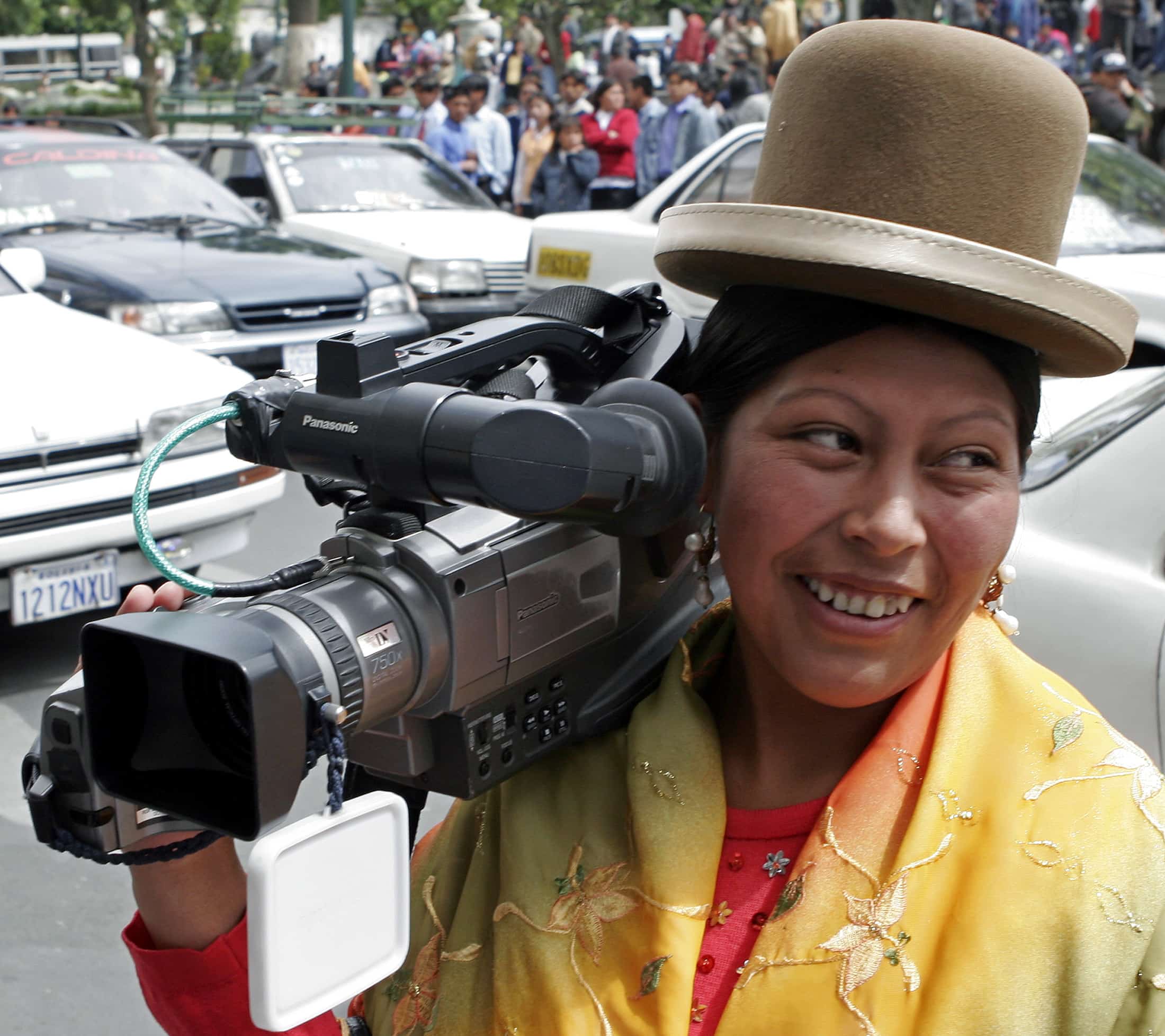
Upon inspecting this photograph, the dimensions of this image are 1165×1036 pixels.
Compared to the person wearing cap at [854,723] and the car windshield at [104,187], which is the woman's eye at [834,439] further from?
the car windshield at [104,187]

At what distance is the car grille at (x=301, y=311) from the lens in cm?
760

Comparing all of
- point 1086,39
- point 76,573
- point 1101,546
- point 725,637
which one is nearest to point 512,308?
point 76,573

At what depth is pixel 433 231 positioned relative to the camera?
382 inches

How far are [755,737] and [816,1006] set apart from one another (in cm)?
33

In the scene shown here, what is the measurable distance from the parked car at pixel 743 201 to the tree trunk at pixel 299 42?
55.8 feet

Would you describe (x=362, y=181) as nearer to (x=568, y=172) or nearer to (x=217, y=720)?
(x=568, y=172)

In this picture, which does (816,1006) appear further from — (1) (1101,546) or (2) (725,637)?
(1) (1101,546)

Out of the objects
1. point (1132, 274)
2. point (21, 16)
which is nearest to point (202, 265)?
point (1132, 274)

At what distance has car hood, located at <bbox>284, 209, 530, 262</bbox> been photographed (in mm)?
9445

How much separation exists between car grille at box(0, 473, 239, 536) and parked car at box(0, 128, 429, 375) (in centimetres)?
232

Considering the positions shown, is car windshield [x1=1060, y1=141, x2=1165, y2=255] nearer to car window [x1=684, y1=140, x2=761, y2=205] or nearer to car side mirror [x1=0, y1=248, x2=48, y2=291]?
car window [x1=684, y1=140, x2=761, y2=205]

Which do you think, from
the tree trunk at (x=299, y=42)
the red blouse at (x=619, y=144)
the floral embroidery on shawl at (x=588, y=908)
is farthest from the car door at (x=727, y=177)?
the tree trunk at (x=299, y=42)

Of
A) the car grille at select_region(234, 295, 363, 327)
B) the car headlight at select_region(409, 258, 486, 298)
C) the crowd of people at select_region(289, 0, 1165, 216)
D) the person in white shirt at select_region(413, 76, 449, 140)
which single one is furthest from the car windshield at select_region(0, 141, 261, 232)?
the person in white shirt at select_region(413, 76, 449, 140)

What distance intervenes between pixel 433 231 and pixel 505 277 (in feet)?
2.03
